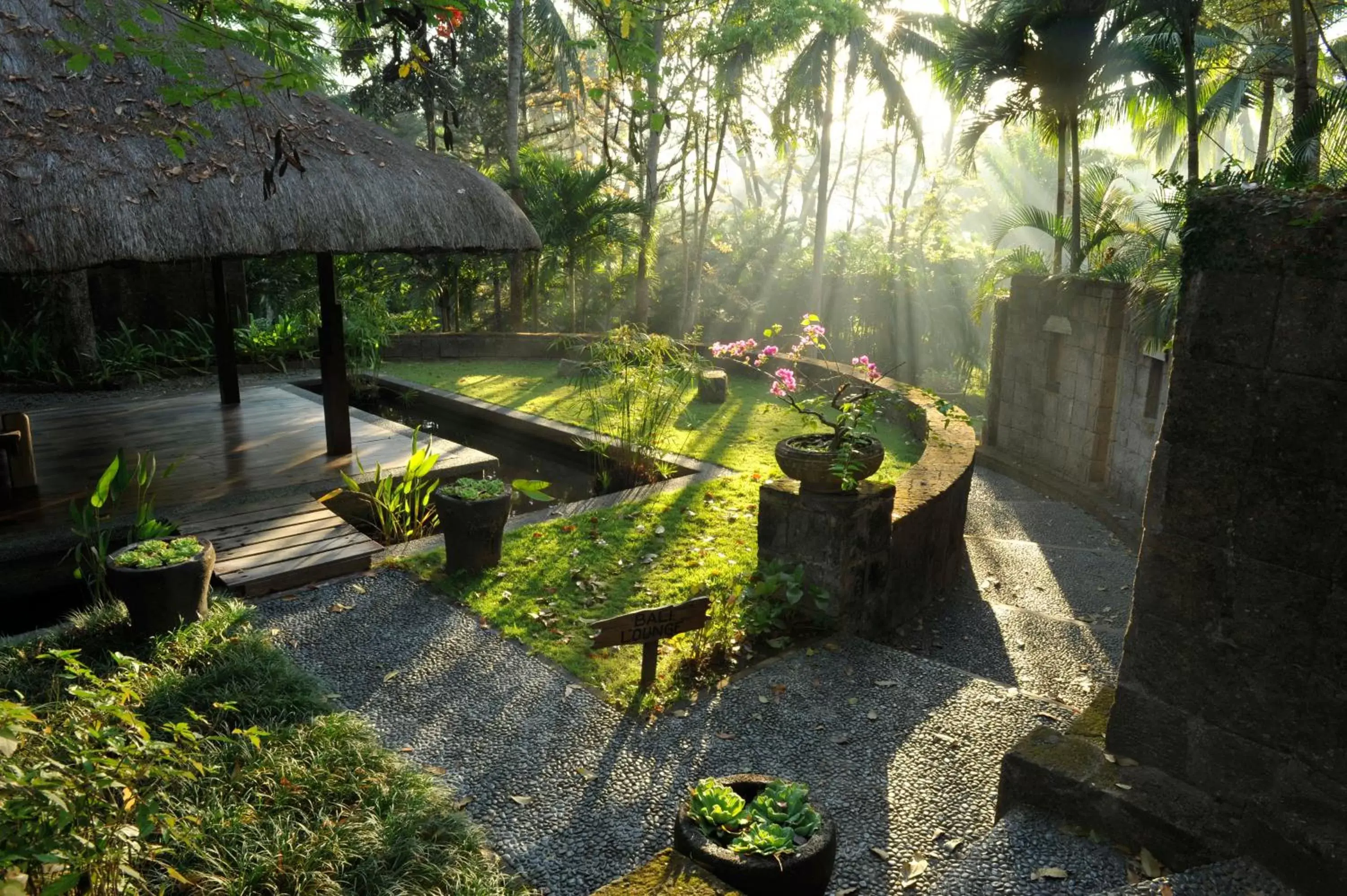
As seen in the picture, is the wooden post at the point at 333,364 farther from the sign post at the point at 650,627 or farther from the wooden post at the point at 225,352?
the sign post at the point at 650,627

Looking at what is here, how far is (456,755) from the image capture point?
12.5 feet

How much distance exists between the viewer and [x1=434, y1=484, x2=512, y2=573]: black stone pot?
555cm

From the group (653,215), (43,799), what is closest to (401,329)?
(653,215)

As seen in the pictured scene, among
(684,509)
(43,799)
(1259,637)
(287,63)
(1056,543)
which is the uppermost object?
(287,63)

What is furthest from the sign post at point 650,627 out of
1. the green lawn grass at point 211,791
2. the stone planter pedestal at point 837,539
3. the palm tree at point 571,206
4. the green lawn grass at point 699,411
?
the palm tree at point 571,206

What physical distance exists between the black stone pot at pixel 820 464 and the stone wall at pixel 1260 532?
220cm

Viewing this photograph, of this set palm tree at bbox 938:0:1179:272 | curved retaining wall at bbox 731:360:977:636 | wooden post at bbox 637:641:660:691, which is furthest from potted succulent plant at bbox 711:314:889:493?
palm tree at bbox 938:0:1179:272

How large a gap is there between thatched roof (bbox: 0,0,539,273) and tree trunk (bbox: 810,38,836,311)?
12.3 m

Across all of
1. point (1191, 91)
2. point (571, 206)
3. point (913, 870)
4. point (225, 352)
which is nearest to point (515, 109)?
point (571, 206)

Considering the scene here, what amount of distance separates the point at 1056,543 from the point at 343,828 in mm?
6734

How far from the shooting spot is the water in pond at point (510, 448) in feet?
27.3

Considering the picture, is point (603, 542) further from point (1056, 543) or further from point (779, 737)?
point (1056, 543)

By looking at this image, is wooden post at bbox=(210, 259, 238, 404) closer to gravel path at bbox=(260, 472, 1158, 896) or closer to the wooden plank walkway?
the wooden plank walkway

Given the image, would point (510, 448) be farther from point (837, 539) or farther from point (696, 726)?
point (696, 726)
